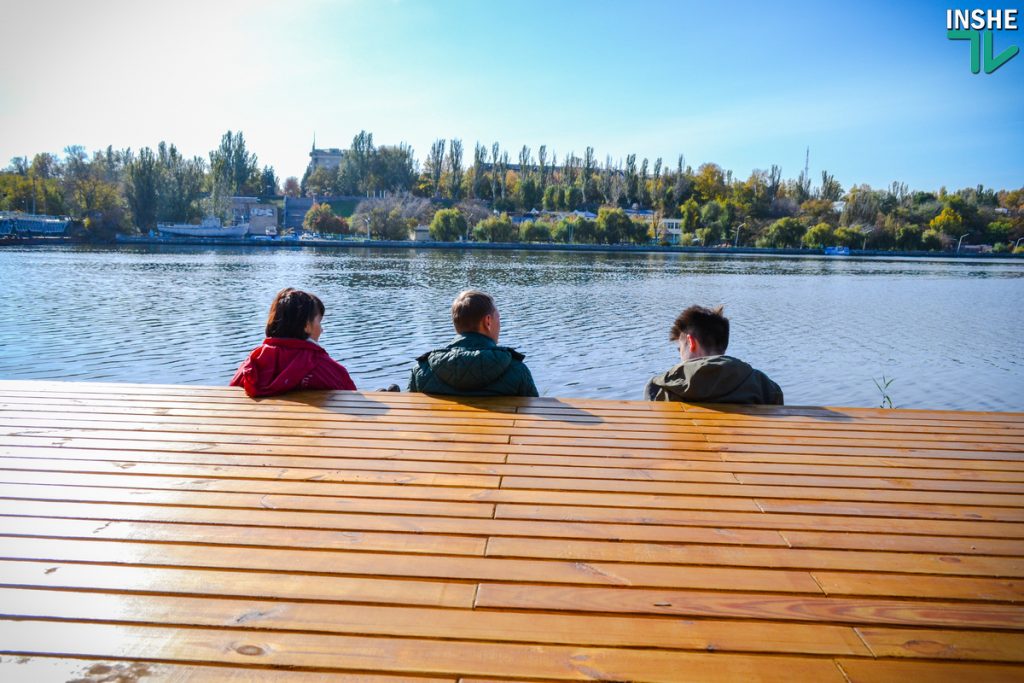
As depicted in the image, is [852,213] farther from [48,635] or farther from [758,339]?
[48,635]

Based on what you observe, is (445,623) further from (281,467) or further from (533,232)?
(533,232)

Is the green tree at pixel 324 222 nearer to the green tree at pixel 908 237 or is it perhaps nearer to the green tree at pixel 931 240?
the green tree at pixel 908 237

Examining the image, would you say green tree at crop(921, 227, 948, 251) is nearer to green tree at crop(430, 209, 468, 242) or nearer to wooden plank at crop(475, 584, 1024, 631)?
green tree at crop(430, 209, 468, 242)

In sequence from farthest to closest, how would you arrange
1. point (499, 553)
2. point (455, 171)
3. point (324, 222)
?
point (455, 171) < point (324, 222) < point (499, 553)

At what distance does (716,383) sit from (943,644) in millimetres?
2217

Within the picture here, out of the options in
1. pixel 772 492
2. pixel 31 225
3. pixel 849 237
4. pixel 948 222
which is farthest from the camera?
pixel 948 222

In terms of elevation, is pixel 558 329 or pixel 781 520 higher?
pixel 781 520

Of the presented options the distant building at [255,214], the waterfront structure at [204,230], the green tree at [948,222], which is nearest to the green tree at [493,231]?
the waterfront structure at [204,230]

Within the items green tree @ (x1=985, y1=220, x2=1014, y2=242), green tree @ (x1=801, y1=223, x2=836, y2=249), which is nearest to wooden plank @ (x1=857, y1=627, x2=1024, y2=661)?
green tree @ (x1=801, y1=223, x2=836, y2=249)

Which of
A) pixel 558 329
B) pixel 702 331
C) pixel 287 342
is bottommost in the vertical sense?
pixel 558 329

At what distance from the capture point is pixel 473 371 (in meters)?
3.61

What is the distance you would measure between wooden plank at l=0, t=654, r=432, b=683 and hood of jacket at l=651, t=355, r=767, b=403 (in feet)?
8.48

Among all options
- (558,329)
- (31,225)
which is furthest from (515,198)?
(558,329)

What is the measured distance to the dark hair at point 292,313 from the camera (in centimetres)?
368
